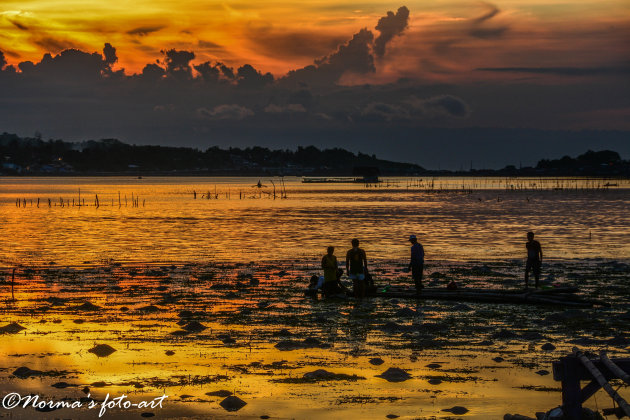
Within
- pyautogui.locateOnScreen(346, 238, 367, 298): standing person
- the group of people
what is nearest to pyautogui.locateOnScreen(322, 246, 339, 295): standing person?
the group of people

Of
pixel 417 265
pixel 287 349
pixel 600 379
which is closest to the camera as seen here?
pixel 600 379

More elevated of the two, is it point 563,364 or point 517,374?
point 563,364

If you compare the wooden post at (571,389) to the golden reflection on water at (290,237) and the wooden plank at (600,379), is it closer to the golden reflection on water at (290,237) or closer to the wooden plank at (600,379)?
the wooden plank at (600,379)

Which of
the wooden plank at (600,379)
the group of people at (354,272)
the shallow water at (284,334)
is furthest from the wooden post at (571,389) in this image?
the group of people at (354,272)

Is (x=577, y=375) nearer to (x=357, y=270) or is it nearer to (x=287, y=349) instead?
(x=287, y=349)

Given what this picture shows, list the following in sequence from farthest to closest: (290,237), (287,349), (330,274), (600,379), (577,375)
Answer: (290,237) → (330,274) → (287,349) → (577,375) → (600,379)

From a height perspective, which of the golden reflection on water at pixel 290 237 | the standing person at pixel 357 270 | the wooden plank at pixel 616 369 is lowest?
the golden reflection on water at pixel 290 237

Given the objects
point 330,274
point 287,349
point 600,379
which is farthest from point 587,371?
point 330,274

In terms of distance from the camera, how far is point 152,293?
30.1m

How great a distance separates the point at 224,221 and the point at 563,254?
45775 millimetres

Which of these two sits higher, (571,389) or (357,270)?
(571,389)

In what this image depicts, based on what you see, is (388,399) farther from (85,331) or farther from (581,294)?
(581,294)

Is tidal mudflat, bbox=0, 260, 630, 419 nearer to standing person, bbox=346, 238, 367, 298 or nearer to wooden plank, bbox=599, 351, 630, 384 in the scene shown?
standing person, bbox=346, 238, 367, 298

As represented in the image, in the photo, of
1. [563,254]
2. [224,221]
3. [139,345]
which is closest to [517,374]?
[139,345]
